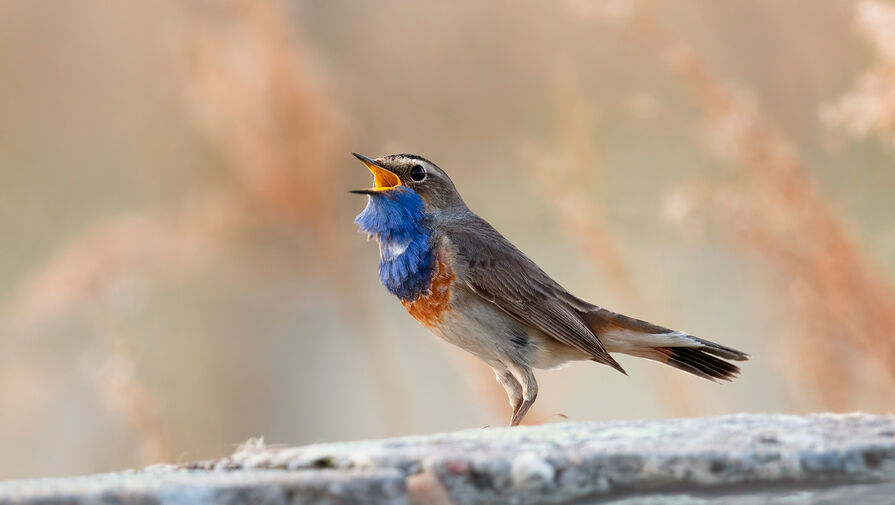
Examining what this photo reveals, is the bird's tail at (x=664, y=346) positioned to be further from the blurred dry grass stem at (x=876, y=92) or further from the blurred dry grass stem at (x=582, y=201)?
the blurred dry grass stem at (x=876, y=92)

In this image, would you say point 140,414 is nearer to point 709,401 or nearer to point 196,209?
point 196,209

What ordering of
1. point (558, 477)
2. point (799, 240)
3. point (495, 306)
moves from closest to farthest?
point (558, 477), point (799, 240), point (495, 306)

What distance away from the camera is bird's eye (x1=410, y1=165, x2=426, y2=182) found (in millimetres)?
3607

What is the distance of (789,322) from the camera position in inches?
141

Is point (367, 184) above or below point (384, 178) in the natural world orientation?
above

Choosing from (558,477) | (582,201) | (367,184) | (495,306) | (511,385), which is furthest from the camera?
(367,184)

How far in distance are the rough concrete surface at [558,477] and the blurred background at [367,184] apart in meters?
0.91

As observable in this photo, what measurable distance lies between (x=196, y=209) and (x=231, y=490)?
3471 mm

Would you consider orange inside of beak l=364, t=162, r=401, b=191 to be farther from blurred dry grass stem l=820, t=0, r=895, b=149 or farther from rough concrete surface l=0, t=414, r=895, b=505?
rough concrete surface l=0, t=414, r=895, b=505

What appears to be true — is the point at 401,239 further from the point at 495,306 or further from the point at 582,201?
the point at 582,201

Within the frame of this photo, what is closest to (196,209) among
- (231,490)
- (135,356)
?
(135,356)

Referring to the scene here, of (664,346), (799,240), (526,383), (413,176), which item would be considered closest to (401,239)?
(413,176)

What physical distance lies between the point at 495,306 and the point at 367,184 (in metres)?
2.79

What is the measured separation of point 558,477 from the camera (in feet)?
5.64
